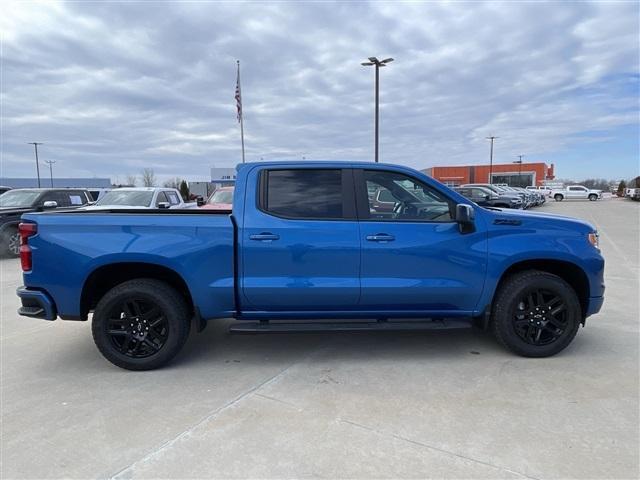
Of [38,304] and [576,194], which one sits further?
[576,194]

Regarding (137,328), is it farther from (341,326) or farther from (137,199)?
(137,199)

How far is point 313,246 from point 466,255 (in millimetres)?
1411

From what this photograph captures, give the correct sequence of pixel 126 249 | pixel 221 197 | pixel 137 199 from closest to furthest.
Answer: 1. pixel 126 249
2. pixel 137 199
3. pixel 221 197

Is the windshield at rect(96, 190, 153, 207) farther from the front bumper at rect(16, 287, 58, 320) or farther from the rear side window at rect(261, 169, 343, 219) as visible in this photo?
the rear side window at rect(261, 169, 343, 219)

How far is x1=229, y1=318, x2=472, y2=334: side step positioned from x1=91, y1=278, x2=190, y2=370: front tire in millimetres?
538

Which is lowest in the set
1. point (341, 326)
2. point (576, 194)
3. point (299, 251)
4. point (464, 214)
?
point (341, 326)

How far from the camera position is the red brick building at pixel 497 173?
83062 millimetres

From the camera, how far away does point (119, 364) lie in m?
4.03

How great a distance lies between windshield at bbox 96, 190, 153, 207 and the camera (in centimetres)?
1179

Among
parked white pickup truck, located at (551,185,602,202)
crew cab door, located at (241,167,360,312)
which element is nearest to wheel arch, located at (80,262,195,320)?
crew cab door, located at (241,167,360,312)

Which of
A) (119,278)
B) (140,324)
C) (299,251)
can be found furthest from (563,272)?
(119,278)

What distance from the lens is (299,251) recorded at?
13.0 feet

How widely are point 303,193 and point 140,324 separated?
1.91 m

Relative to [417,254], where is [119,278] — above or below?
below
